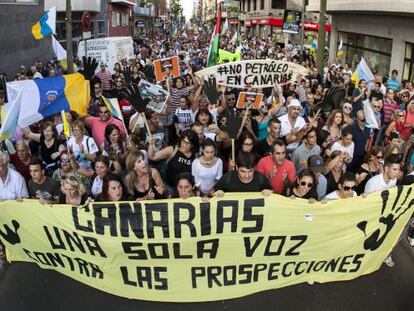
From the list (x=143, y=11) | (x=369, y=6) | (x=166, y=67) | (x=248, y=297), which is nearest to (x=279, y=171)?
(x=248, y=297)

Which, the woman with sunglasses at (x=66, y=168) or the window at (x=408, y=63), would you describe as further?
the window at (x=408, y=63)

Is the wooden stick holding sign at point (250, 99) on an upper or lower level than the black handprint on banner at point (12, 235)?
upper

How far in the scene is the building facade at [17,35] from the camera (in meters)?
18.3

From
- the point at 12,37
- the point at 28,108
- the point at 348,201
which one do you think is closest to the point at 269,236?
the point at 348,201

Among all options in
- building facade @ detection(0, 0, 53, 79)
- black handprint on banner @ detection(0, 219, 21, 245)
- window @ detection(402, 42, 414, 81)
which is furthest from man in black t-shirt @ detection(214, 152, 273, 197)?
building facade @ detection(0, 0, 53, 79)

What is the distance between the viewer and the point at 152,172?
5.30m

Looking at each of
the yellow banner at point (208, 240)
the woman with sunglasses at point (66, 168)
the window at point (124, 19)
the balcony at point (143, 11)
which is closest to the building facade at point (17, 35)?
the woman with sunglasses at point (66, 168)

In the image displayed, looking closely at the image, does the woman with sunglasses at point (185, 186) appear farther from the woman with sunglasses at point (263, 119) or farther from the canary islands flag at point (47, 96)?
the woman with sunglasses at point (263, 119)

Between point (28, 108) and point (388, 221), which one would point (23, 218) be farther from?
point (388, 221)

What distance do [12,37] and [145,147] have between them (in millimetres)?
14927

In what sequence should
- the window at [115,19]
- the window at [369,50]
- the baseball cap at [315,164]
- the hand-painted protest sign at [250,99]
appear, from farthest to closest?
Result: the window at [115,19] < the window at [369,50] < the hand-painted protest sign at [250,99] < the baseball cap at [315,164]

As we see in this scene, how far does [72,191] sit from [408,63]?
17280 millimetres

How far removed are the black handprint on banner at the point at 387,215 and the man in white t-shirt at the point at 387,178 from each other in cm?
57

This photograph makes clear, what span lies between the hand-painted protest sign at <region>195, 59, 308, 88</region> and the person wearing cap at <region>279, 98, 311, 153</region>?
3.32 m
